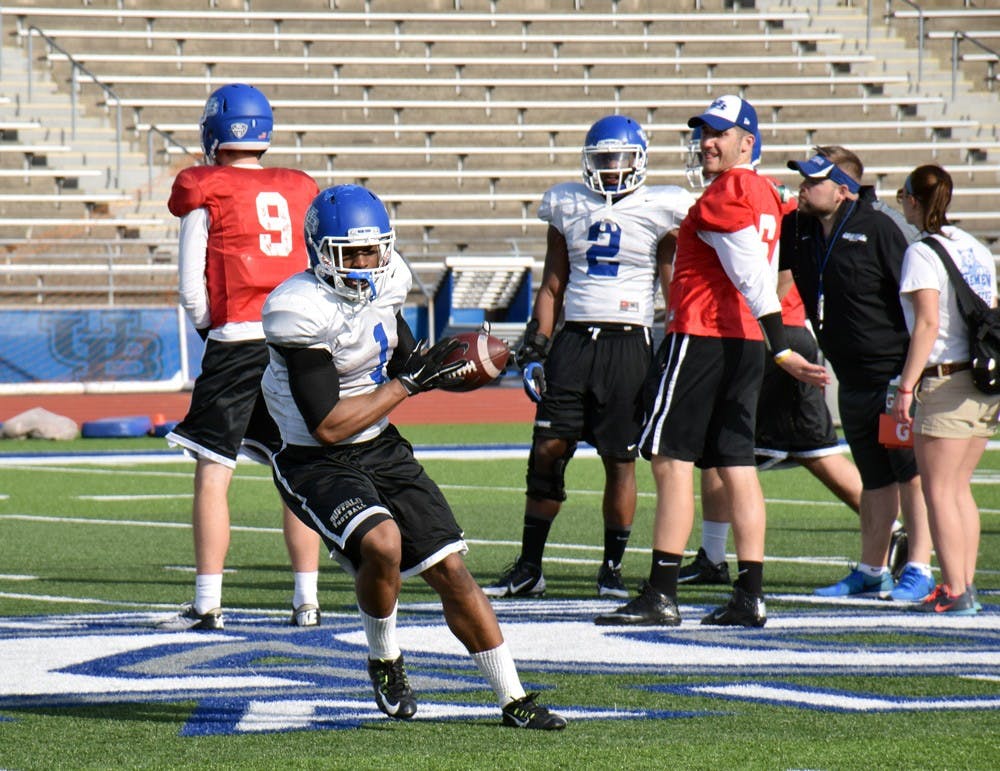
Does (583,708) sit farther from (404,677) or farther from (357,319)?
(357,319)

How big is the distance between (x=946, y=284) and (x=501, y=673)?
2662 millimetres

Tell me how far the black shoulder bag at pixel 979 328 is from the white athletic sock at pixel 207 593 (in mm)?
2813

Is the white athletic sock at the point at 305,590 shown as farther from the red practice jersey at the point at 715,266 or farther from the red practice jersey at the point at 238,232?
the red practice jersey at the point at 715,266

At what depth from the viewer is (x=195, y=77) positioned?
25594mm

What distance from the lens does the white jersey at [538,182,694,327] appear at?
6.52 meters

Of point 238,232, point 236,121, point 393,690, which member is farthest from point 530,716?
point 236,121

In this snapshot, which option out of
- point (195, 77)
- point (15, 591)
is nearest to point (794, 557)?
point (15, 591)

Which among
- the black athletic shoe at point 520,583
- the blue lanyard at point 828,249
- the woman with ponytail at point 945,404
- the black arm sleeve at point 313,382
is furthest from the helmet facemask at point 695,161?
the black arm sleeve at point 313,382

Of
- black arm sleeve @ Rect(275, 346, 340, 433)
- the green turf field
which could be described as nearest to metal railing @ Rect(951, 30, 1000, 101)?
the green turf field

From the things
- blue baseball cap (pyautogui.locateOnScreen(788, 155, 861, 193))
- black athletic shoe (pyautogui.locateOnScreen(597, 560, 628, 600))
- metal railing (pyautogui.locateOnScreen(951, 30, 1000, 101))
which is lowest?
black athletic shoe (pyautogui.locateOnScreen(597, 560, 628, 600))

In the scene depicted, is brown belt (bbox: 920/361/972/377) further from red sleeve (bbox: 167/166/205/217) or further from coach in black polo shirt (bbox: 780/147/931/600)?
red sleeve (bbox: 167/166/205/217)

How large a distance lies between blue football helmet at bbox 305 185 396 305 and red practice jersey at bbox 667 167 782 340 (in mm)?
1675

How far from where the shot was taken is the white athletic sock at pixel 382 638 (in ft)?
13.2

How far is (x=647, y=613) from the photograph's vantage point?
5418mm
